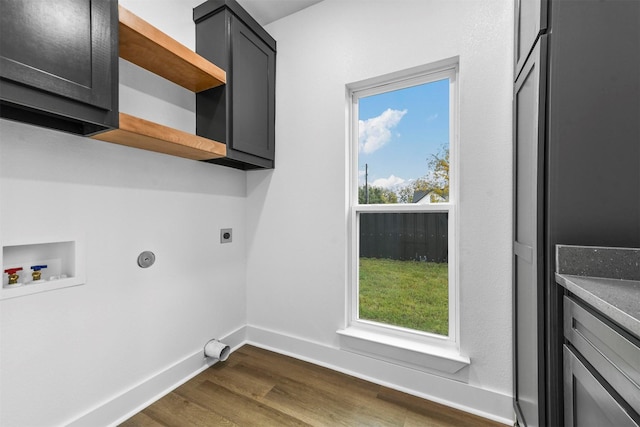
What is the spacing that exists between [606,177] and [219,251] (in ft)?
6.97

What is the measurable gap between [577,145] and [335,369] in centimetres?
184

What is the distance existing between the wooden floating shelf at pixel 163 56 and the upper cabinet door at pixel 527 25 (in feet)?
5.04

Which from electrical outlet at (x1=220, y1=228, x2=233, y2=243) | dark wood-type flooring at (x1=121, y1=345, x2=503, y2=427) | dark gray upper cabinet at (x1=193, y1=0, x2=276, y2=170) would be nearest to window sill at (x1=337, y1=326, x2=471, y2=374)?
dark wood-type flooring at (x1=121, y1=345, x2=503, y2=427)

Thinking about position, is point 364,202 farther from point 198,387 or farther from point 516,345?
point 198,387

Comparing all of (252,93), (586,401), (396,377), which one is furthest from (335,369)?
(252,93)

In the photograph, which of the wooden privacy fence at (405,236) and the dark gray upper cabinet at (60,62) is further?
the wooden privacy fence at (405,236)

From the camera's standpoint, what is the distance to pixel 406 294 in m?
1.83

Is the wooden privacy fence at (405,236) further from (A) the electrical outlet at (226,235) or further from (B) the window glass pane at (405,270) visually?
(A) the electrical outlet at (226,235)

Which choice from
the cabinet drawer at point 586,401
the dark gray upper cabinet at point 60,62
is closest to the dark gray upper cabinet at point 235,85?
the dark gray upper cabinet at point 60,62

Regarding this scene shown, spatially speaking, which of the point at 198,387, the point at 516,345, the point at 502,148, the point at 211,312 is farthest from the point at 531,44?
the point at 198,387

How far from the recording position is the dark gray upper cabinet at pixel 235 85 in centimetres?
168

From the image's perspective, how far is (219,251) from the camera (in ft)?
6.74

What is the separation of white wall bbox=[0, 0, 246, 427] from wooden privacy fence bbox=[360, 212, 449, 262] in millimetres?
1105

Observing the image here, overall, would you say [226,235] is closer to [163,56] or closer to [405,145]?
[163,56]
